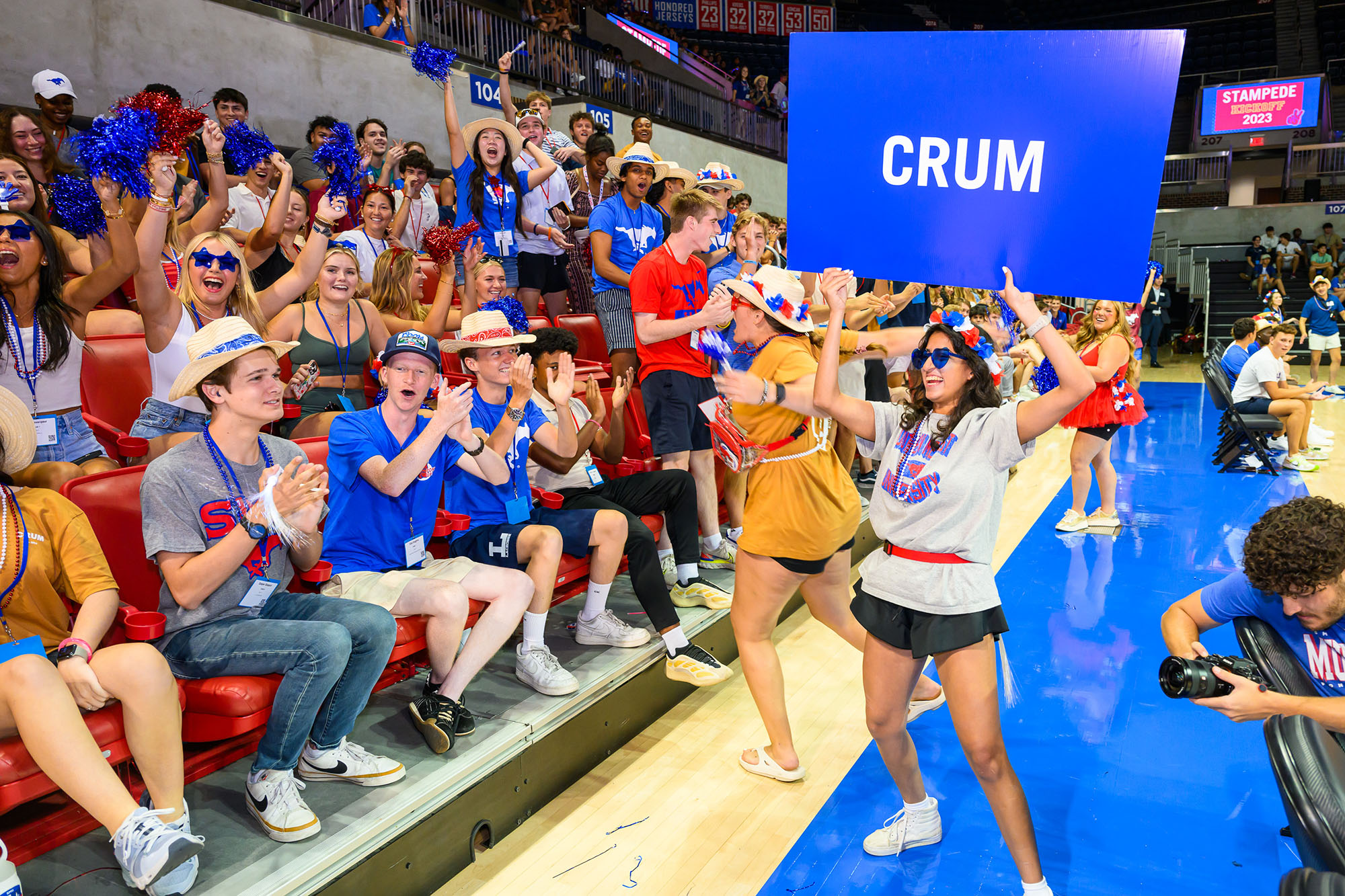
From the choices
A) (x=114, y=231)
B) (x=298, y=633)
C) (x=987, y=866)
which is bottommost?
(x=987, y=866)

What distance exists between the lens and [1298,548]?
2.16 meters

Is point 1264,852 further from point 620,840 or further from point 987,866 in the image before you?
point 620,840

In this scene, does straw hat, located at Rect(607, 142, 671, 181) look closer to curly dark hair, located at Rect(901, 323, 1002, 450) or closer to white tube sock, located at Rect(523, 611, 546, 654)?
white tube sock, located at Rect(523, 611, 546, 654)

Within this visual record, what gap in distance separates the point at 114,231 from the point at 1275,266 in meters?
23.3

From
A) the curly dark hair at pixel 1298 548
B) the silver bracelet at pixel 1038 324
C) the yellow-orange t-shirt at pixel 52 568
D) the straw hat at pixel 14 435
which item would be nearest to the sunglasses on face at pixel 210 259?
the straw hat at pixel 14 435

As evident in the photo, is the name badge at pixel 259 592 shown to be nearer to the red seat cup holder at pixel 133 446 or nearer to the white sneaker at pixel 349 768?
the white sneaker at pixel 349 768

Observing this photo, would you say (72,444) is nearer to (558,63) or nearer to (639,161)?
(639,161)

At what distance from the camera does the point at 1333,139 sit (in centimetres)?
2514

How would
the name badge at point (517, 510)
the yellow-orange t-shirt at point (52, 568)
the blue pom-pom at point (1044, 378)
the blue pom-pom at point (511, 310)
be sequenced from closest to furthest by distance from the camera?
the yellow-orange t-shirt at point (52, 568) < the name badge at point (517, 510) < the blue pom-pom at point (511, 310) < the blue pom-pom at point (1044, 378)

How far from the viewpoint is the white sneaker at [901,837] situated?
2779 mm

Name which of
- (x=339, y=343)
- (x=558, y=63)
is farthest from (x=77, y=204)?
(x=558, y=63)

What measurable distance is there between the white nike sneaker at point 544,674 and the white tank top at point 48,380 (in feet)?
5.77

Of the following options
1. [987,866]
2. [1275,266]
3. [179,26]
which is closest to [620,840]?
[987,866]

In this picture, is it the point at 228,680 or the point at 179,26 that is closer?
the point at 228,680
